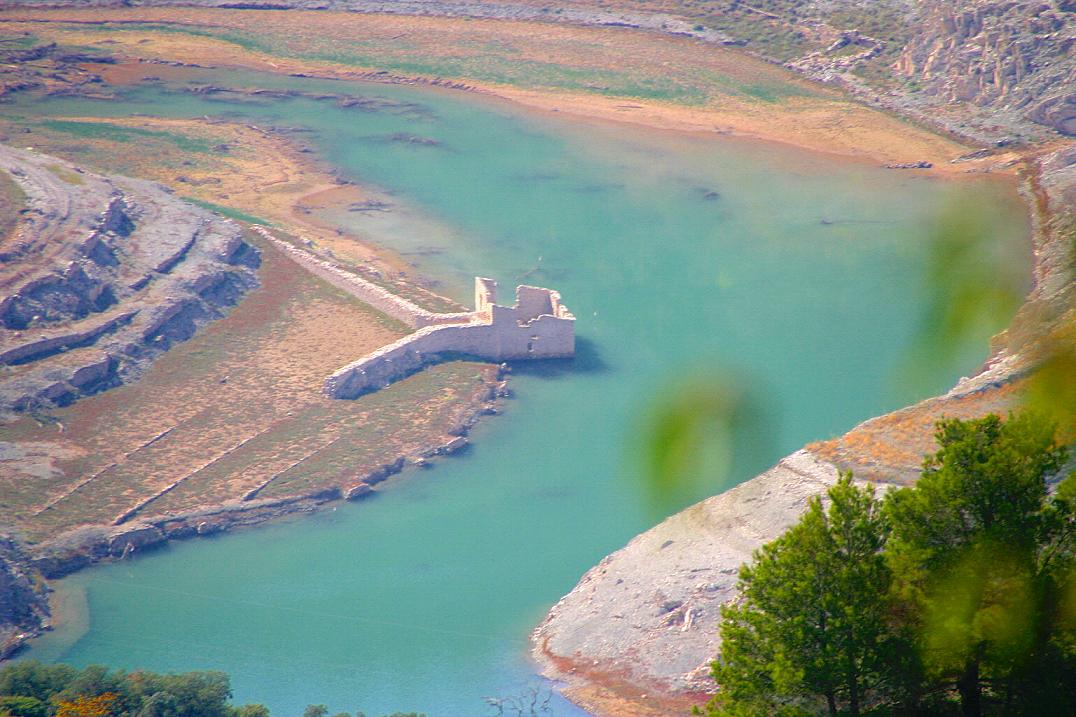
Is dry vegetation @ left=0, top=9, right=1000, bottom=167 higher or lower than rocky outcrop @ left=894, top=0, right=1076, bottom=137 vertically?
lower

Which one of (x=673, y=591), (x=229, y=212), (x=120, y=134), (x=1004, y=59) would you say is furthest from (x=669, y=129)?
(x=673, y=591)

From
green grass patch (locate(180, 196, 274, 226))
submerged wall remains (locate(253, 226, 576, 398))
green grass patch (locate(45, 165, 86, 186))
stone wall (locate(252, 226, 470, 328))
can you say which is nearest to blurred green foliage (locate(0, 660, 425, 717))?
submerged wall remains (locate(253, 226, 576, 398))

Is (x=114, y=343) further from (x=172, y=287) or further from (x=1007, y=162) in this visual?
(x=1007, y=162)

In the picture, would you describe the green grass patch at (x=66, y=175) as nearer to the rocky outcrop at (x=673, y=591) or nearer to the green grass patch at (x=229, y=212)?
the green grass patch at (x=229, y=212)

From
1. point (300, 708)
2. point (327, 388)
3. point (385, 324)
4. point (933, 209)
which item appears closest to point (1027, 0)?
point (933, 209)

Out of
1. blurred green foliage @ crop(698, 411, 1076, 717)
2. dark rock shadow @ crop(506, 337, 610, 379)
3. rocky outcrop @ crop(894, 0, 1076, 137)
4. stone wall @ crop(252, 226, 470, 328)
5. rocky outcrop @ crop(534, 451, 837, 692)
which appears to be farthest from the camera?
rocky outcrop @ crop(894, 0, 1076, 137)

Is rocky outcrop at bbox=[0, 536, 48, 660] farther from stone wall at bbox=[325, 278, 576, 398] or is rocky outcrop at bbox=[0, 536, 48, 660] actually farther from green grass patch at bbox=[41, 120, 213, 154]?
green grass patch at bbox=[41, 120, 213, 154]
